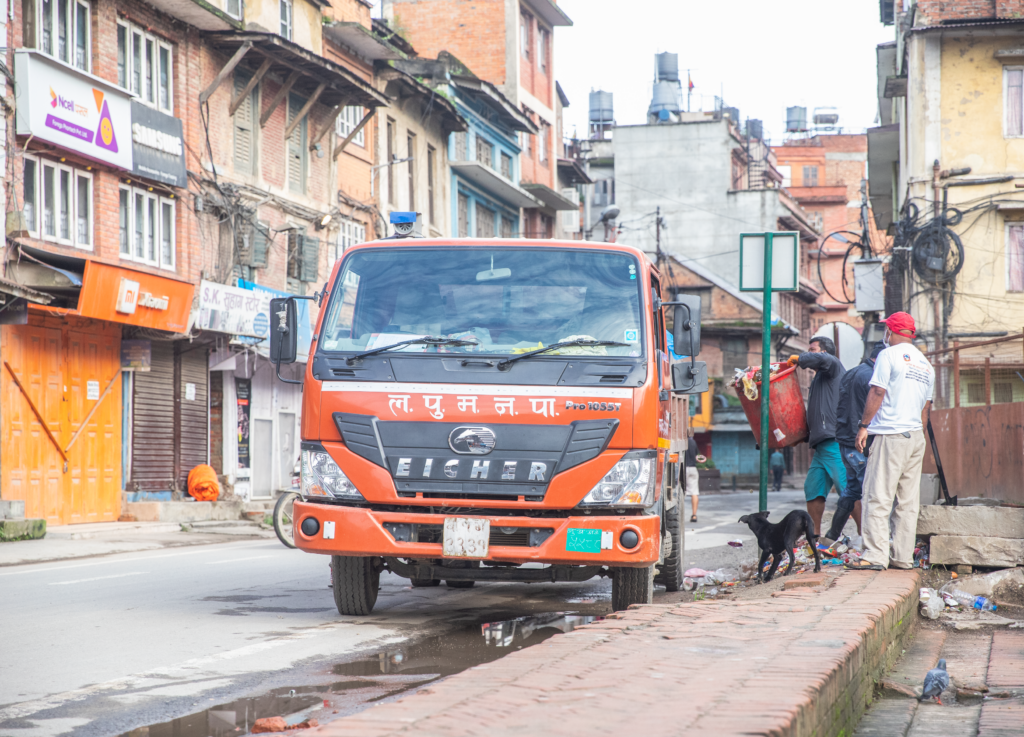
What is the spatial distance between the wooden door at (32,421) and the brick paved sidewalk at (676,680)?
1417 cm

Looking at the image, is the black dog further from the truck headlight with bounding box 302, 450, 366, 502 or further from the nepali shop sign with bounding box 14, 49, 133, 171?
the nepali shop sign with bounding box 14, 49, 133, 171

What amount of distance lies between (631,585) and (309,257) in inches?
814

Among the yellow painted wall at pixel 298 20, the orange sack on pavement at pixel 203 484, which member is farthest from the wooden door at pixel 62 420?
the yellow painted wall at pixel 298 20

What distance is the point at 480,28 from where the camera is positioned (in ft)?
145

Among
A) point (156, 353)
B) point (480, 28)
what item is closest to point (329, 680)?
point (156, 353)

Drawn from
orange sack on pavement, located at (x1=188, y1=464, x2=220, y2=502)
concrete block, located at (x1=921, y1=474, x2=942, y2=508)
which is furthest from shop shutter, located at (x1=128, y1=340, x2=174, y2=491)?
concrete block, located at (x1=921, y1=474, x2=942, y2=508)

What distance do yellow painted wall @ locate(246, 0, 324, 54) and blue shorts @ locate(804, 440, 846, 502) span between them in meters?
17.8

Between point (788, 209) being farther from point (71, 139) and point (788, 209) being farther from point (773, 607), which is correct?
point (773, 607)

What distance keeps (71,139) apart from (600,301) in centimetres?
1398

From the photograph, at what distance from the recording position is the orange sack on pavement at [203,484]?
2322 cm

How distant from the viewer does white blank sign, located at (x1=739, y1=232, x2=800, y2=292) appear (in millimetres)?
12697

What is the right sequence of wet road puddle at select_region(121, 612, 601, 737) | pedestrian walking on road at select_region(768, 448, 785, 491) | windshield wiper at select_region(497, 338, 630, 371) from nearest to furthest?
wet road puddle at select_region(121, 612, 601, 737) → windshield wiper at select_region(497, 338, 630, 371) → pedestrian walking on road at select_region(768, 448, 785, 491)

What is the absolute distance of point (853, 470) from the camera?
1069cm

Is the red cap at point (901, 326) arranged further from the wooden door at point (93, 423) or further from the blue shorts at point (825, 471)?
the wooden door at point (93, 423)
